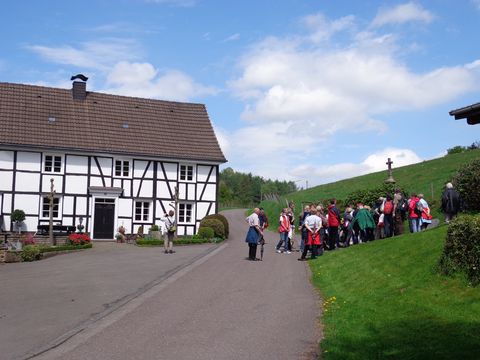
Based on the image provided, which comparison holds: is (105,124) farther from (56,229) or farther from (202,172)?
(56,229)

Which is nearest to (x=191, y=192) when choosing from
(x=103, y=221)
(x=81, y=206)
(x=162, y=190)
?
(x=162, y=190)

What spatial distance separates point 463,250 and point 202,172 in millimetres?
28722

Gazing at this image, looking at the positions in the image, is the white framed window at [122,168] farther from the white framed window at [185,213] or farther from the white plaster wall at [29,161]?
the white plaster wall at [29,161]

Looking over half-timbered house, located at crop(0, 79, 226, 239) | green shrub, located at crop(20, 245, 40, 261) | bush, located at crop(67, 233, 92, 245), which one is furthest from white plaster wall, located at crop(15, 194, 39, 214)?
green shrub, located at crop(20, 245, 40, 261)

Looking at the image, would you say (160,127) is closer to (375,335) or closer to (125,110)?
(125,110)

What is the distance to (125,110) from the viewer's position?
131 ft

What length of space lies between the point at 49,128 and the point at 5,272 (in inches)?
727

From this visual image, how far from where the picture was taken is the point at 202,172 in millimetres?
38344

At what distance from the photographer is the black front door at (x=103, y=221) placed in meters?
35.2

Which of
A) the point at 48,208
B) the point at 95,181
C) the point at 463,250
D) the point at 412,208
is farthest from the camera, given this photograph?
the point at 95,181

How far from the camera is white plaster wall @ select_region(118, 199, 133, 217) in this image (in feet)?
118

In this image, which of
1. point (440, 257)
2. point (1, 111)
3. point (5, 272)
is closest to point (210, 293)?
point (440, 257)

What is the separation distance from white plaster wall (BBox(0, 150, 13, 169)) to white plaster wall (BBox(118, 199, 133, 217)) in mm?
6618

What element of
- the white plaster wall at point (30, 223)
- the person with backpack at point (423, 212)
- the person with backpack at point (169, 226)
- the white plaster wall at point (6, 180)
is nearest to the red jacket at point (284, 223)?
the person with backpack at point (169, 226)
